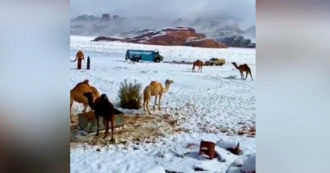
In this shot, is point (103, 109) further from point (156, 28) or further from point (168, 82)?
point (156, 28)

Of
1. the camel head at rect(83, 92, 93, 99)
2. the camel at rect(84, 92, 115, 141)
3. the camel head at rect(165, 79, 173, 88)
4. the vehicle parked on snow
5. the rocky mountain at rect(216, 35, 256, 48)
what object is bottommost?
the camel at rect(84, 92, 115, 141)

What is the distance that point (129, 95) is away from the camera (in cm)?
171

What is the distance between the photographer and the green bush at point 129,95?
1713mm

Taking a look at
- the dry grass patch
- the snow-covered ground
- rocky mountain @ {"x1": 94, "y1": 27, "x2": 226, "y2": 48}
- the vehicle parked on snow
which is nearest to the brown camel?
the snow-covered ground

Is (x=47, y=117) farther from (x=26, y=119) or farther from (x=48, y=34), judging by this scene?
(x=48, y=34)

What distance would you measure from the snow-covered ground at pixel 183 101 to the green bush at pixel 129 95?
0.02 metres

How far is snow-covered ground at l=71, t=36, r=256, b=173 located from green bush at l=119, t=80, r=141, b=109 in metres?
0.02

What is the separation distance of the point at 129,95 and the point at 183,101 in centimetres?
24

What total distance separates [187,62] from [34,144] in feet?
2.37

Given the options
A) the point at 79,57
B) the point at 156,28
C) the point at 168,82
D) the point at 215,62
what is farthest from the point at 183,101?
the point at 79,57

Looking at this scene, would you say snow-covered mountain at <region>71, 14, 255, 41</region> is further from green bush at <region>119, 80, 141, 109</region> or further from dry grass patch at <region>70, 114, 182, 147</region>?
dry grass patch at <region>70, 114, 182, 147</region>

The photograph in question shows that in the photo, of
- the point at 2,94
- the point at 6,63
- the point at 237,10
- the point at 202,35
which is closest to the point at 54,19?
the point at 6,63

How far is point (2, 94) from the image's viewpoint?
61.7 inches

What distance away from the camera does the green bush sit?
171 centimetres
